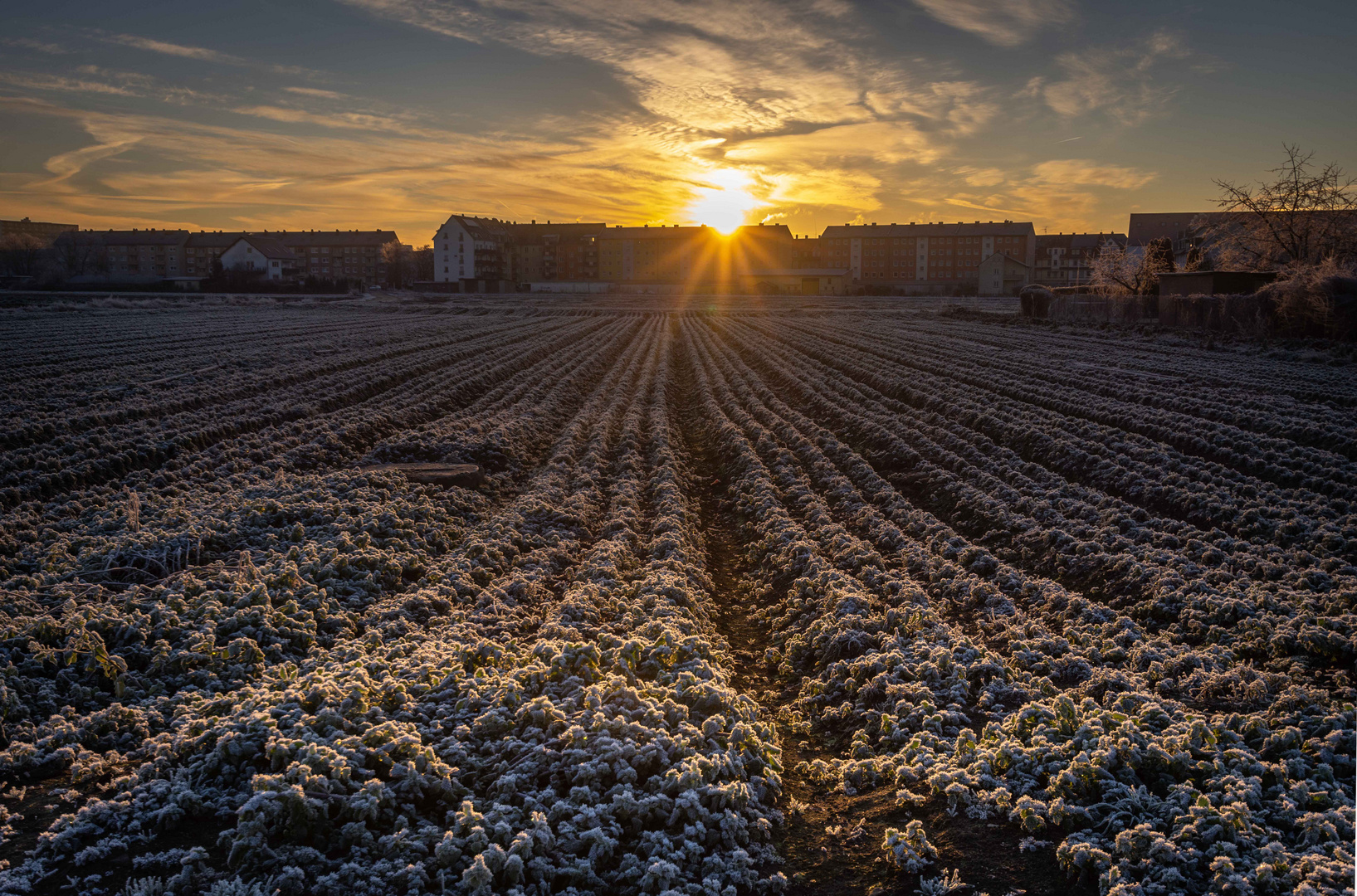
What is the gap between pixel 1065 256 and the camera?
146750mm

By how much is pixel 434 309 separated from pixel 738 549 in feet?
217

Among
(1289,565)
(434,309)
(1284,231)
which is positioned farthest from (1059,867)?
(434,309)

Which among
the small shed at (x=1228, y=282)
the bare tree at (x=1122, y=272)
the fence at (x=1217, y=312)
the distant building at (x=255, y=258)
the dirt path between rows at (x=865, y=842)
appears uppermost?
the distant building at (x=255, y=258)

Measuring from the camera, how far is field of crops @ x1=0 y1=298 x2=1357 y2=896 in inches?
173

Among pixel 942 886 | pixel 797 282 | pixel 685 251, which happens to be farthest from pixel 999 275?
pixel 942 886

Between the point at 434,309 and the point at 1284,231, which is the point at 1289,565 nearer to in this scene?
Answer: the point at 1284,231

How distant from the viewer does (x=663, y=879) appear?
416 centimetres

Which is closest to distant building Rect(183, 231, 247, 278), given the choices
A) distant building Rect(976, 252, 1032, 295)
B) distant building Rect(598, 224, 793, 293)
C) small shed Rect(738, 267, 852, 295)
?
distant building Rect(598, 224, 793, 293)

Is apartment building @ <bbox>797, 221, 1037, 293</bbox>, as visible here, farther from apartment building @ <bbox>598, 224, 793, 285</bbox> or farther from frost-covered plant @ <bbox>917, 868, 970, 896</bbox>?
frost-covered plant @ <bbox>917, 868, 970, 896</bbox>

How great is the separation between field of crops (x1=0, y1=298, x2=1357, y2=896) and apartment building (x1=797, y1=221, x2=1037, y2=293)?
138246 mm

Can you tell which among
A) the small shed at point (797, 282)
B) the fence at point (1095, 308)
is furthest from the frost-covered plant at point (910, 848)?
the small shed at point (797, 282)

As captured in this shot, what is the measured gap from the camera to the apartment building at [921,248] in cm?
14475

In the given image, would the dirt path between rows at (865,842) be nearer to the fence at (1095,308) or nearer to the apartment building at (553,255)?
the fence at (1095,308)

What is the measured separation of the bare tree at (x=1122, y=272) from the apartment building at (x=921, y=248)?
3438 inches
